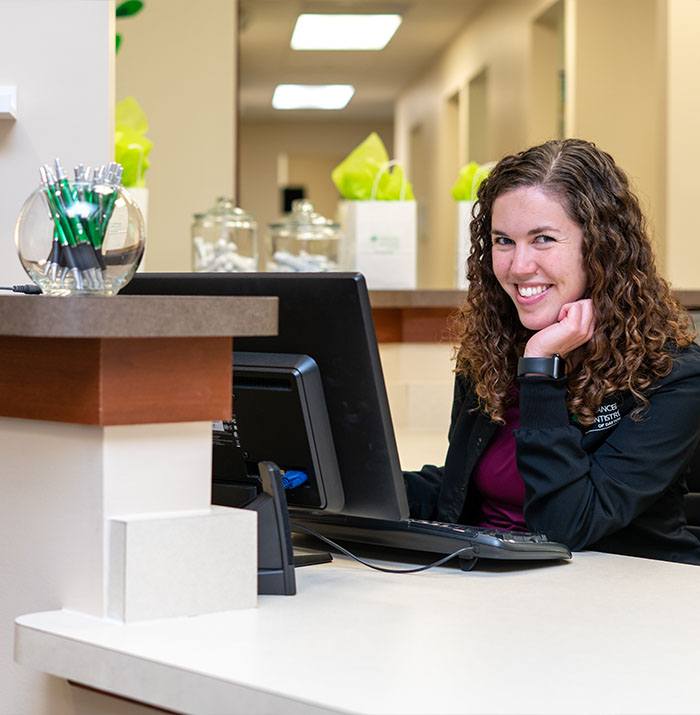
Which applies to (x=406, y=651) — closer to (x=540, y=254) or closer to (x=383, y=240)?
(x=540, y=254)

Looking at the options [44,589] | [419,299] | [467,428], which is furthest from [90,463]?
[419,299]

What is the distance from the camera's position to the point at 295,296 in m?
1.34

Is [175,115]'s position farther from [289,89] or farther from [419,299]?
[289,89]

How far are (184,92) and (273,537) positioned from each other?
372cm

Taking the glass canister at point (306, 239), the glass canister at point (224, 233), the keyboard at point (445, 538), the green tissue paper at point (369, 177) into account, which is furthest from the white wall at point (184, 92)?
the keyboard at point (445, 538)

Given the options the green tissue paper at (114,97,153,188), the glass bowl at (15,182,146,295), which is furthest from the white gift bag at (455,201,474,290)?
the glass bowl at (15,182,146,295)

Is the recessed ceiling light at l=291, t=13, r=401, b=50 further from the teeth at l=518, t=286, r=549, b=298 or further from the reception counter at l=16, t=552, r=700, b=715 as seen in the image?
the reception counter at l=16, t=552, r=700, b=715

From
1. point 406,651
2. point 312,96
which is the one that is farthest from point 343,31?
point 406,651

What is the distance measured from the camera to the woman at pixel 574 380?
160cm

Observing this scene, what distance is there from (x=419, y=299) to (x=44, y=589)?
202 centimetres

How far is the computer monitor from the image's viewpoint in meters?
1.31

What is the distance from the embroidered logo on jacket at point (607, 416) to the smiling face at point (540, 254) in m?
0.14

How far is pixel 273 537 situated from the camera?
1.31 metres

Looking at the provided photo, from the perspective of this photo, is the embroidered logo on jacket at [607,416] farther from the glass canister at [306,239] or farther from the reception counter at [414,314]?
the glass canister at [306,239]
